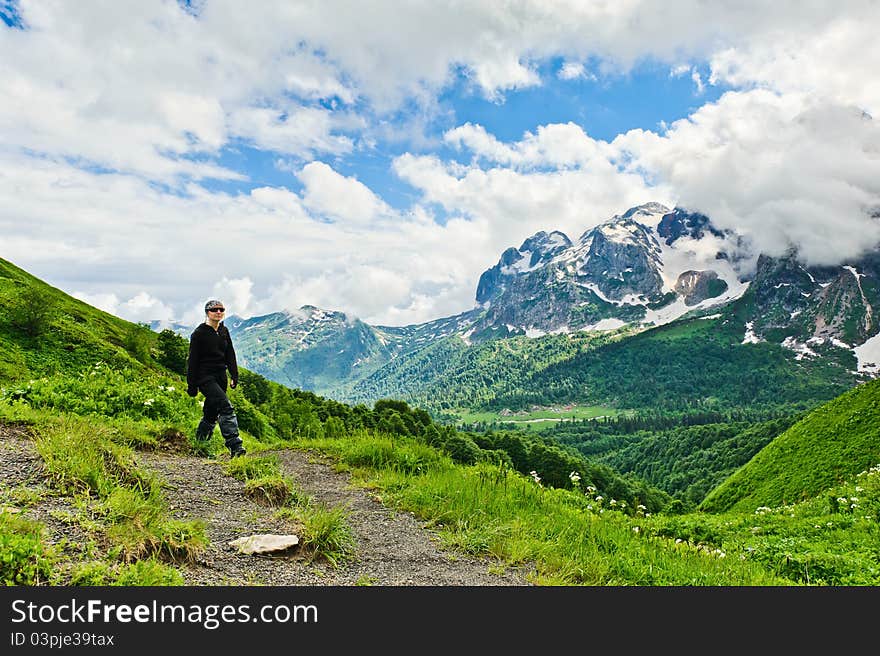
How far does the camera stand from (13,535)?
5773 millimetres

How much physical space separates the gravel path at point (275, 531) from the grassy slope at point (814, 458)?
2972 cm

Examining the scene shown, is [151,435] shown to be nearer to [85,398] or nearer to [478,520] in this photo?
[85,398]

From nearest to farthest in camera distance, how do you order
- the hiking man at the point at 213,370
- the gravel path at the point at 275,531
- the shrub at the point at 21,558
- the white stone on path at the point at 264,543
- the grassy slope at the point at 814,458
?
1. the shrub at the point at 21,558
2. the gravel path at the point at 275,531
3. the white stone on path at the point at 264,543
4. the hiking man at the point at 213,370
5. the grassy slope at the point at 814,458

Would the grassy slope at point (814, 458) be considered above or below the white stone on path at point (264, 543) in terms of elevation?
below

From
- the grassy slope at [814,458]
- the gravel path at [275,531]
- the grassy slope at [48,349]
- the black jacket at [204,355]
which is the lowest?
the grassy slope at [814,458]

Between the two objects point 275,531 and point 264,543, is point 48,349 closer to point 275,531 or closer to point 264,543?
point 275,531

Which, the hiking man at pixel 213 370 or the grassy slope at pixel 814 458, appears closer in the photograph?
the hiking man at pixel 213 370

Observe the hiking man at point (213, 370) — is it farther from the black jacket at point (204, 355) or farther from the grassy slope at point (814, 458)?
the grassy slope at point (814, 458)

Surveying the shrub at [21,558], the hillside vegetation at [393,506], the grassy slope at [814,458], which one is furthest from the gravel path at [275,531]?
the grassy slope at [814,458]

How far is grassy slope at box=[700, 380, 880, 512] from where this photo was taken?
3180cm

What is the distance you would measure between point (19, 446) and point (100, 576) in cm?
637

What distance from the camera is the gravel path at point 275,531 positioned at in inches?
261

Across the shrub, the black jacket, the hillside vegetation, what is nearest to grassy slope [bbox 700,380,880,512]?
the hillside vegetation

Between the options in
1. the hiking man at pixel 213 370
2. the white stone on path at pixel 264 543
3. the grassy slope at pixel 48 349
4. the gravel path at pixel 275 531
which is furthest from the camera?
the grassy slope at pixel 48 349
